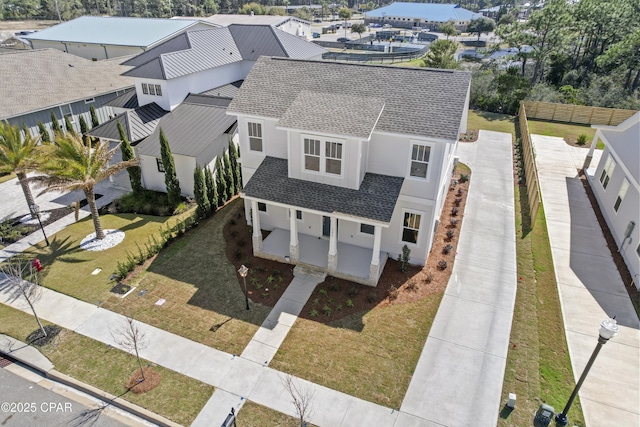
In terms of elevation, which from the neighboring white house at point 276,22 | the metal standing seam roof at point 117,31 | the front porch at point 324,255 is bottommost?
the front porch at point 324,255

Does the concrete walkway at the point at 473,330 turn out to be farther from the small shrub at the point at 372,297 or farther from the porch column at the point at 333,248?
the porch column at the point at 333,248

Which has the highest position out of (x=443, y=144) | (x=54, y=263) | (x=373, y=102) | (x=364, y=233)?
(x=373, y=102)

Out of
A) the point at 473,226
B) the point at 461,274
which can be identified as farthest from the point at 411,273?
the point at 473,226

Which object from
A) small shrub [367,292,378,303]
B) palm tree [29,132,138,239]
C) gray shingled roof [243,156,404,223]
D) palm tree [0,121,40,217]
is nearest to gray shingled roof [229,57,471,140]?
gray shingled roof [243,156,404,223]

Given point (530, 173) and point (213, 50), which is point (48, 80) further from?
point (530, 173)

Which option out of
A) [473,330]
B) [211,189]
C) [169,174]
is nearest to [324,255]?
[473,330]

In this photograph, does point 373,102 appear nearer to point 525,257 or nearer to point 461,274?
point 461,274

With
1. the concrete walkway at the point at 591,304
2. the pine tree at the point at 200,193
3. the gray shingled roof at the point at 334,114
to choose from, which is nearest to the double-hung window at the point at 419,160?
the gray shingled roof at the point at 334,114
